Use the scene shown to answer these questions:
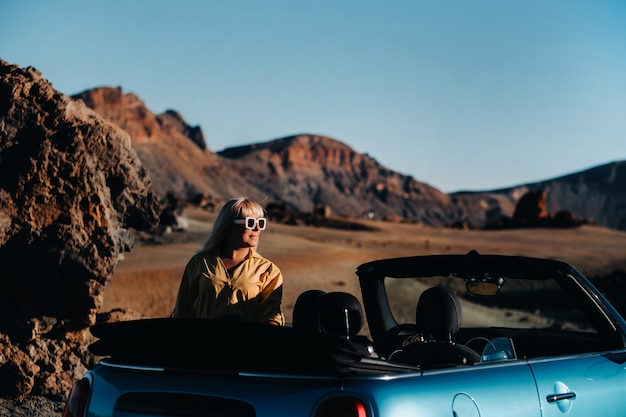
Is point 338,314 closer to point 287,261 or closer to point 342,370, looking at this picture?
point 342,370

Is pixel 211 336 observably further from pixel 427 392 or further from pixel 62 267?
pixel 62 267

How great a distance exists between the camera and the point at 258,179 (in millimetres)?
185125

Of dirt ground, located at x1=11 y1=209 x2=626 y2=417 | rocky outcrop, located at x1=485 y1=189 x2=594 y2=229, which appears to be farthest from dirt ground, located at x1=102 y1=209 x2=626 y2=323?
rocky outcrop, located at x1=485 y1=189 x2=594 y2=229

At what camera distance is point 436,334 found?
4.94 m

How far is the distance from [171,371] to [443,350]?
1312mm

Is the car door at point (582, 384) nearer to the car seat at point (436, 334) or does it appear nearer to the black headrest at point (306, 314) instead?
the car seat at point (436, 334)

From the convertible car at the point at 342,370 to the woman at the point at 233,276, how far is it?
0.32 meters

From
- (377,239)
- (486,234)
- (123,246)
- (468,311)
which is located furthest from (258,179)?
(123,246)

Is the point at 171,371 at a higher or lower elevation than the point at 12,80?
lower

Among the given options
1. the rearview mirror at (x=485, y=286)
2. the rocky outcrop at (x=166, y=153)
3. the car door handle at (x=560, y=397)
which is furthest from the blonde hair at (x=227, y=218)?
the rocky outcrop at (x=166, y=153)

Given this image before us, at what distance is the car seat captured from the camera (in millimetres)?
4332

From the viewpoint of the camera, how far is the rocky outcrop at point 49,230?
9609 millimetres

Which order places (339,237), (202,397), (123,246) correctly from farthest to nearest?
(339,237)
(123,246)
(202,397)

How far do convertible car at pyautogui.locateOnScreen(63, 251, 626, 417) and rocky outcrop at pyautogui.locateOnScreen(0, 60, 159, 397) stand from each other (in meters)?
5.31
